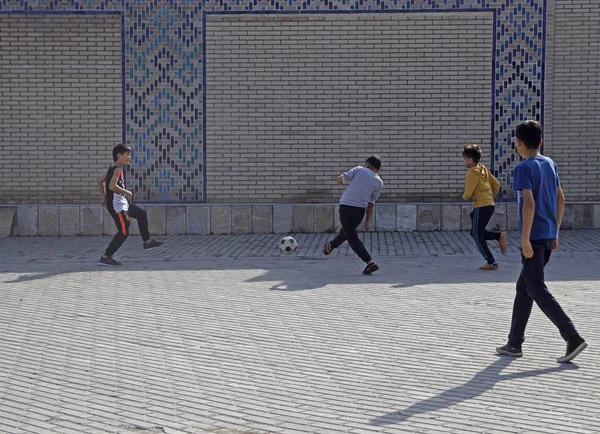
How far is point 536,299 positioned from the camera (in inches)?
247

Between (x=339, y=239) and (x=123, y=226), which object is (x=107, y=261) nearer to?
(x=123, y=226)

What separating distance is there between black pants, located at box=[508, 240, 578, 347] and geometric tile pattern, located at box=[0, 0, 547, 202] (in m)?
8.48

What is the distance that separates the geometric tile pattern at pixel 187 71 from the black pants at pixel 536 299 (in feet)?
27.8

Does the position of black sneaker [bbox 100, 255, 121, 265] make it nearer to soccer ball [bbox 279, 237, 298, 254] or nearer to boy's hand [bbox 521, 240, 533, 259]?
soccer ball [bbox 279, 237, 298, 254]

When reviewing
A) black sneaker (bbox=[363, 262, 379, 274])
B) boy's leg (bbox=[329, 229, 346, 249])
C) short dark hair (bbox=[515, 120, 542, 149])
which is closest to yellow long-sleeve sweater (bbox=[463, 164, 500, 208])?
black sneaker (bbox=[363, 262, 379, 274])

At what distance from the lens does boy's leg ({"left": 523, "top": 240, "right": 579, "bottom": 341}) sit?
620cm

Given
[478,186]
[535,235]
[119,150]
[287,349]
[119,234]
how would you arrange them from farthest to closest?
[119,150] → [119,234] → [478,186] → [287,349] → [535,235]

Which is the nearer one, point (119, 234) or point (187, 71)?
point (119, 234)

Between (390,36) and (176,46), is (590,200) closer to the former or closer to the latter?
(390,36)

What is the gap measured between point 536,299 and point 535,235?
0.45 m

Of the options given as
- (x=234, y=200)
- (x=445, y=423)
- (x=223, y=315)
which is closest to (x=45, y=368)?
(x=223, y=315)

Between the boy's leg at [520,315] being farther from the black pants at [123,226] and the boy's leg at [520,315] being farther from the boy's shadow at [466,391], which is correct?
the black pants at [123,226]

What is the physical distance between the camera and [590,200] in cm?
1478

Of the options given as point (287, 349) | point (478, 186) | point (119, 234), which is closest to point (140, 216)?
point (119, 234)
